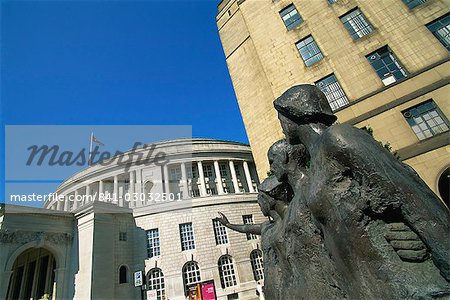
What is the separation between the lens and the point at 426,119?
11977 mm

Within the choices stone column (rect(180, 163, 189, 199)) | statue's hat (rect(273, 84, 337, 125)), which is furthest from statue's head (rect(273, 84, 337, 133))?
stone column (rect(180, 163, 189, 199))

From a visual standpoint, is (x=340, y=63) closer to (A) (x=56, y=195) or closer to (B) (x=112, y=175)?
(B) (x=112, y=175)

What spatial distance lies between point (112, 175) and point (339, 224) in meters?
36.4

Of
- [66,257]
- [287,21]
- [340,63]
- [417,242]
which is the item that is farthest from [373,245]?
[66,257]

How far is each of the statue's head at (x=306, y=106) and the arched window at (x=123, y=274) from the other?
26420mm

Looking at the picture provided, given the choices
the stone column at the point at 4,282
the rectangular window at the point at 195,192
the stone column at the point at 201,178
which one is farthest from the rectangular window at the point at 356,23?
the stone column at the point at 4,282

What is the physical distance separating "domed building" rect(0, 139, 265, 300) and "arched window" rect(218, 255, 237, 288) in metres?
0.10

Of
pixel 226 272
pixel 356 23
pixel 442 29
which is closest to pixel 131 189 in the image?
pixel 226 272

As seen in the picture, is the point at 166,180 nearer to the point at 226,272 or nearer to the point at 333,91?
the point at 226,272

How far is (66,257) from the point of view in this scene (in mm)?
21875

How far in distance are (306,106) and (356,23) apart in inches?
Result: 674

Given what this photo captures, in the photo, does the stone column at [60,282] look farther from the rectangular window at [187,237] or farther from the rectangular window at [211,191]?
the rectangular window at [211,191]

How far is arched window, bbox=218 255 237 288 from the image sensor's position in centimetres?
2547

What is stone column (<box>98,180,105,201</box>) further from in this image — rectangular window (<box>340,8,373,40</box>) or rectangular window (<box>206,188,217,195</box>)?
rectangular window (<box>340,8,373,40</box>)
